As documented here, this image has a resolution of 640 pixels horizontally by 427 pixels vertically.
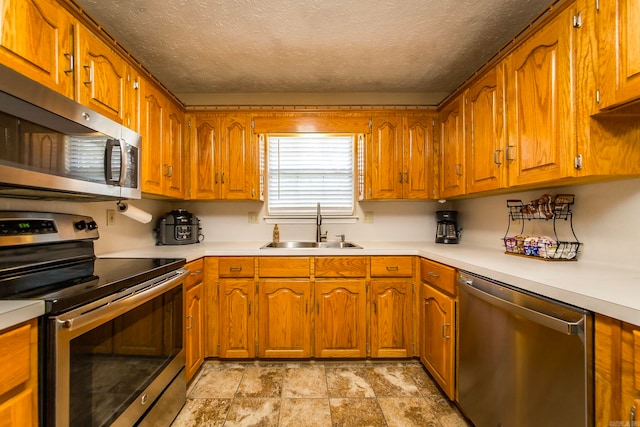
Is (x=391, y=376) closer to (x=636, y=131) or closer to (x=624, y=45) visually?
(x=636, y=131)

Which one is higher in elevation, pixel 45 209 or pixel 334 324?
pixel 45 209

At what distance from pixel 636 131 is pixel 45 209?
2.76 metres

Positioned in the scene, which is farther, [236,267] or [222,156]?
[222,156]

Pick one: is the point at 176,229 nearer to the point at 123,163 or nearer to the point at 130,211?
the point at 130,211

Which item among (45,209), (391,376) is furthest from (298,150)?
(391,376)

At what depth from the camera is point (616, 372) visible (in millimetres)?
764

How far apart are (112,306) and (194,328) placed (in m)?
0.96

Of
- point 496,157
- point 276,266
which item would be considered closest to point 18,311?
point 276,266

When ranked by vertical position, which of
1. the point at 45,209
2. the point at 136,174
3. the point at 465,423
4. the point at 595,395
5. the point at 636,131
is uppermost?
the point at 636,131

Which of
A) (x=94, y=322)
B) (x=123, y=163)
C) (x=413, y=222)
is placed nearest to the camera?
(x=94, y=322)

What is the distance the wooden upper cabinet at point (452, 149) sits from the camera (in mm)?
2010

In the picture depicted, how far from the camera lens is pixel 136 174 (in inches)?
56.5

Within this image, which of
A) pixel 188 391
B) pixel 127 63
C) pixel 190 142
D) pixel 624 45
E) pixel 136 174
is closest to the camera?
pixel 624 45

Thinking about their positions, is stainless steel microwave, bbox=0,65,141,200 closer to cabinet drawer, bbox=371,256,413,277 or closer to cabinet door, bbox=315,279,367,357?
cabinet door, bbox=315,279,367,357
